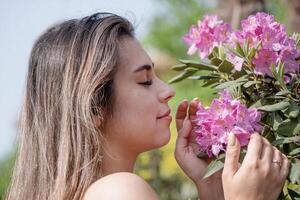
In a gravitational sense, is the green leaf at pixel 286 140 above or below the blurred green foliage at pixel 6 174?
above

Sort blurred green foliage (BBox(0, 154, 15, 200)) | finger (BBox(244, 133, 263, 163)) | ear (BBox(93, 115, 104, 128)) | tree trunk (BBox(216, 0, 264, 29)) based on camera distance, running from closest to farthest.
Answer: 1. finger (BBox(244, 133, 263, 163))
2. ear (BBox(93, 115, 104, 128))
3. blurred green foliage (BBox(0, 154, 15, 200))
4. tree trunk (BBox(216, 0, 264, 29))

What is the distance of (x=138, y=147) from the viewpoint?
2127 millimetres

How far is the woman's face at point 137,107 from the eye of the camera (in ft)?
6.84

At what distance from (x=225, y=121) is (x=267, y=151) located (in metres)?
0.14

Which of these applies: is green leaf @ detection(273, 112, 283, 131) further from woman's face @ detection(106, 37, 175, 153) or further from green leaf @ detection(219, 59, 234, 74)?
woman's face @ detection(106, 37, 175, 153)

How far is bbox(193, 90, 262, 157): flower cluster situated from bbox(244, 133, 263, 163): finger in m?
0.03

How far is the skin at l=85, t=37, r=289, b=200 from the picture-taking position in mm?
1881

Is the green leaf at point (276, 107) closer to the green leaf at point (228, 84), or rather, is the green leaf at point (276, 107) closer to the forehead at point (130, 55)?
the green leaf at point (228, 84)

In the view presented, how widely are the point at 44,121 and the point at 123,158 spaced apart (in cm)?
26

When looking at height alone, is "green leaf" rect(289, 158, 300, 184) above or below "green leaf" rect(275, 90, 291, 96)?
below

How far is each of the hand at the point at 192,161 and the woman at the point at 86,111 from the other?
0.13 metres

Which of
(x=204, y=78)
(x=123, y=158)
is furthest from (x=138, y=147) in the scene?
(x=204, y=78)

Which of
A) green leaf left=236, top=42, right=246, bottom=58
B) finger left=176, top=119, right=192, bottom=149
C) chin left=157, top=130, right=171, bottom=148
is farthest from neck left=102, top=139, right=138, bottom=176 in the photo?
green leaf left=236, top=42, right=246, bottom=58

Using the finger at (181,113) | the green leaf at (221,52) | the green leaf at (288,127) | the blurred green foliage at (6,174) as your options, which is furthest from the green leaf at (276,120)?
the blurred green foliage at (6,174)
